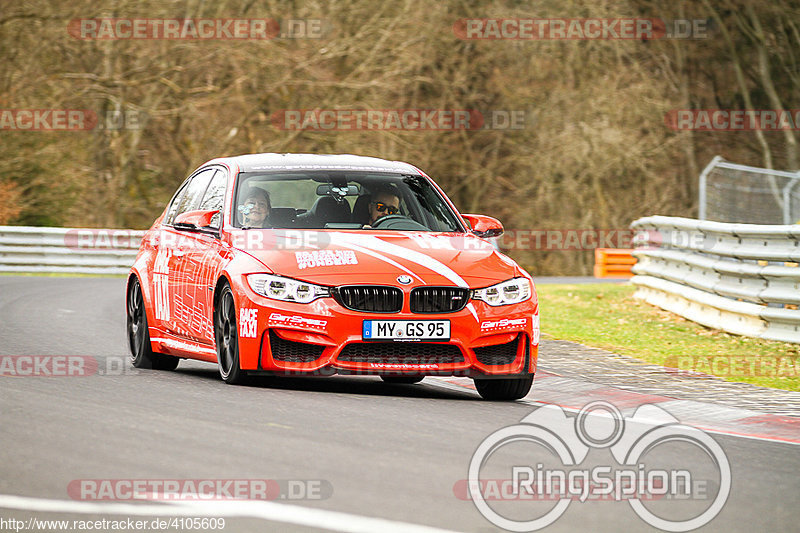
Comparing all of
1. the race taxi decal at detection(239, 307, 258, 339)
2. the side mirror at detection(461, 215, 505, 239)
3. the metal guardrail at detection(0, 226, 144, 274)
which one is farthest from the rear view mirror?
the metal guardrail at detection(0, 226, 144, 274)

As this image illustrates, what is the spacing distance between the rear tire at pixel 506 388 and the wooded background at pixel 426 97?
82.9ft

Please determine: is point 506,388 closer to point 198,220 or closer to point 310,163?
point 310,163

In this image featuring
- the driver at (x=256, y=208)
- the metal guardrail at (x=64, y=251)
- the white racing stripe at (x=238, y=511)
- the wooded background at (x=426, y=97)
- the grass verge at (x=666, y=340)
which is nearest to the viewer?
the white racing stripe at (x=238, y=511)

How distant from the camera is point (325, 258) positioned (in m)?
9.30

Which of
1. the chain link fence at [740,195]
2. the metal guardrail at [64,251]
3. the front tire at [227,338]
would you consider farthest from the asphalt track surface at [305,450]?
the metal guardrail at [64,251]

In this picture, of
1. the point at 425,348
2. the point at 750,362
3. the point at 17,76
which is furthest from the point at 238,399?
the point at 17,76

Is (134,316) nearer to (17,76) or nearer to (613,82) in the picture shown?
(17,76)

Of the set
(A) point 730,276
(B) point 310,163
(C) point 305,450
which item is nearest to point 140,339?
(B) point 310,163

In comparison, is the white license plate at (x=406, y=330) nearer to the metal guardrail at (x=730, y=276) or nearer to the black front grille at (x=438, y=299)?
the black front grille at (x=438, y=299)

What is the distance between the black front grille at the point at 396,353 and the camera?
356 inches

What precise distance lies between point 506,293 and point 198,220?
243 centimetres

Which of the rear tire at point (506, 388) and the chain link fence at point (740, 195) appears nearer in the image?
the rear tire at point (506, 388)

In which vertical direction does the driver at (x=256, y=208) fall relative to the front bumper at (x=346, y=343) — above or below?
above

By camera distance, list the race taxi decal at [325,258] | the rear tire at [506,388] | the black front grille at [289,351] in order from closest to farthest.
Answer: the black front grille at [289,351] → the race taxi decal at [325,258] → the rear tire at [506,388]
